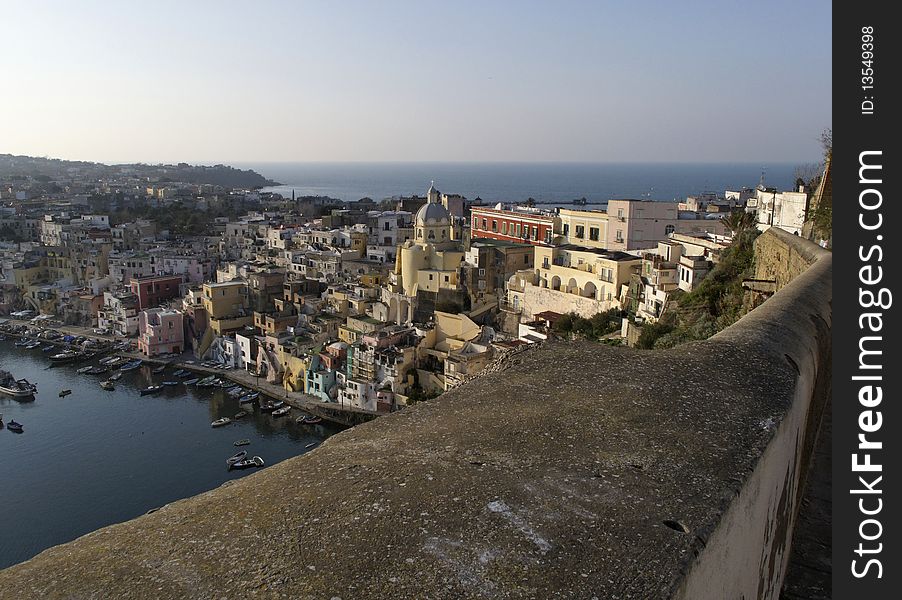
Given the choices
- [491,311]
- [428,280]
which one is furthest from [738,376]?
[428,280]

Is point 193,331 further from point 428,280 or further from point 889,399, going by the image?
point 889,399

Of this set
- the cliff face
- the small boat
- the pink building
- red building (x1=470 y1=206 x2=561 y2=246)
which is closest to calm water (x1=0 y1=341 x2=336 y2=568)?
the small boat

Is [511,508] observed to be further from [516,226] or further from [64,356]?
[64,356]

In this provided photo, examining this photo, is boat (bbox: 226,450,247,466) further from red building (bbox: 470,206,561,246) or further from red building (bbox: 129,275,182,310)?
red building (bbox: 129,275,182,310)

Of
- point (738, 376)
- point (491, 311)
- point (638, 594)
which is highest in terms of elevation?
point (738, 376)

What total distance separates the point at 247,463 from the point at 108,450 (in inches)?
153

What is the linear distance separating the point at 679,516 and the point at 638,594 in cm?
37

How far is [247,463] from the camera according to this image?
16.9 metres

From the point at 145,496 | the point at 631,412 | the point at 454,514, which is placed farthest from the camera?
the point at 145,496

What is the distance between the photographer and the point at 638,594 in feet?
5.54

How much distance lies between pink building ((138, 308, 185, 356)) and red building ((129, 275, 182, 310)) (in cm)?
249

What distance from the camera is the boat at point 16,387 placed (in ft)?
71.1

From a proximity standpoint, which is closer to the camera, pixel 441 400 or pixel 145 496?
pixel 441 400

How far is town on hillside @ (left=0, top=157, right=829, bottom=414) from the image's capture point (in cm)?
1745
